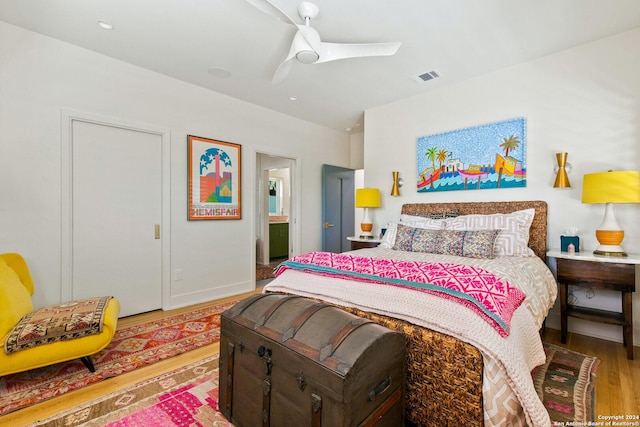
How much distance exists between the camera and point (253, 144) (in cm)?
416

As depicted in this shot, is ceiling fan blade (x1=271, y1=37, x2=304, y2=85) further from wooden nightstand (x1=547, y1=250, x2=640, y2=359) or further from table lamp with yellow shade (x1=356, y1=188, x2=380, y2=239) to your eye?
wooden nightstand (x1=547, y1=250, x2=640, y2=359)

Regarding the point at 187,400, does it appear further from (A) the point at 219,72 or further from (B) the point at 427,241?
(A) the point at 219,72

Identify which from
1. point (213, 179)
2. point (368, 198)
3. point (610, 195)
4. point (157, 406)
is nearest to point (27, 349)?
point (157, 406)

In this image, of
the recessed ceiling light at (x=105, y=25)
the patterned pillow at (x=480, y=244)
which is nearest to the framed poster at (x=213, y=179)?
the recessed ceiling light at (x=105, y=25)

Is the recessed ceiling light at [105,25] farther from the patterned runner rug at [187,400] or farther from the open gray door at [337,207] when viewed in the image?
the open gray door at [337,207]

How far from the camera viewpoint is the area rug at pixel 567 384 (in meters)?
1.62

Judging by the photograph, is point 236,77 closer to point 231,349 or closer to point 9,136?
point 9,136

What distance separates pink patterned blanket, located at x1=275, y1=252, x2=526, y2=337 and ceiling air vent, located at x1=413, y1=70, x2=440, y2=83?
2.41 metres

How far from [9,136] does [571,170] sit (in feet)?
16.4

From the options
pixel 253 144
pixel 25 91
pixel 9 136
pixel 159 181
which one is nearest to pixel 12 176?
pixel 9 136

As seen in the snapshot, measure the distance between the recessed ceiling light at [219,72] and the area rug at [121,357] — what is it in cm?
266

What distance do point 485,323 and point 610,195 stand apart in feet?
6.43

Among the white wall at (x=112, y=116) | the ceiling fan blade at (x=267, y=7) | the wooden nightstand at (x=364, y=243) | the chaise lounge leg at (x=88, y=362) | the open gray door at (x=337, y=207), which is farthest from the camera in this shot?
the open gray door at (x=337, y=207)

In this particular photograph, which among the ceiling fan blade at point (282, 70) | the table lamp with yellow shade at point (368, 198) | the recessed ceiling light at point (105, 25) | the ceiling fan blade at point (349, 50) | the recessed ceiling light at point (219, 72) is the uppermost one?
the recessed ceiling light at point (105, 25)
